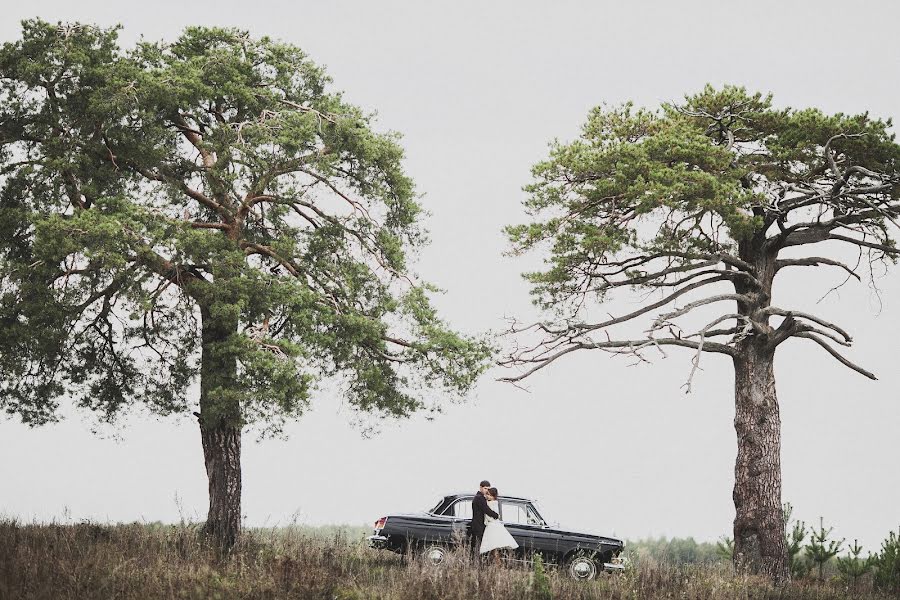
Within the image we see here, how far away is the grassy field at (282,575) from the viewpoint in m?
12.1

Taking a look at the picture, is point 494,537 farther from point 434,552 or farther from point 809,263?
point 809,263

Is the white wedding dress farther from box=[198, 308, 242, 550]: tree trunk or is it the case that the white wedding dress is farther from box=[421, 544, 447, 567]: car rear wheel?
box=[198, 308, 242, 550]: tree trunk

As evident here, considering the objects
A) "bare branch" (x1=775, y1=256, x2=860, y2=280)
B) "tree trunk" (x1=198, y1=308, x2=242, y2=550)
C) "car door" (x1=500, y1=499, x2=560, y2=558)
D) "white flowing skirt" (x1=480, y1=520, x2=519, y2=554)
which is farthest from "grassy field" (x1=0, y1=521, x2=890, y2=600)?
"bare branch" (x1=775, y1=256, x2=860, y2=280)

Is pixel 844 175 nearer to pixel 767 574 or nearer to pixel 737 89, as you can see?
pixel 737 89

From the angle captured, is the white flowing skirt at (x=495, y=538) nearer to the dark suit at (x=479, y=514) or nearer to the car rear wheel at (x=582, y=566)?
the dark suit at (x=479, y=514)

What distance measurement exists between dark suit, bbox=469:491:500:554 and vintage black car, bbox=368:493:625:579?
1104mm

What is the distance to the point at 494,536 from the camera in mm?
15367

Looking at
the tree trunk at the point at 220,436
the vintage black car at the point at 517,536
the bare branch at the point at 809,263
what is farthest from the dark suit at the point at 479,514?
the bare branch at the point at 809,263

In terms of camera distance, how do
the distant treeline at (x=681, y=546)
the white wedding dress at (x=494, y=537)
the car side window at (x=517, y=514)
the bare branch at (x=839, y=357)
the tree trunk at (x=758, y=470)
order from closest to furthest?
the white wedding dress at (x=494, y=537) → the car side window at (x=517, y=514) → the tree trunk at (x=758, y=470) → the bare branch at (x=839, y=357) → the distant treeline at (x=681, y=546)

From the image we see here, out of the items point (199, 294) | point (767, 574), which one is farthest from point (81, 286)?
point (767, 574)

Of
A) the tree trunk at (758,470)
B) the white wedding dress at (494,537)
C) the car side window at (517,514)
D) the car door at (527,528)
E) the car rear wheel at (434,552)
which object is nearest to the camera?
the white wedding dress at (494,537)

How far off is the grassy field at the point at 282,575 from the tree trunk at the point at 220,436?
0.53 metres

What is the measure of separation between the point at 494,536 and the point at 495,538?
0.04 m

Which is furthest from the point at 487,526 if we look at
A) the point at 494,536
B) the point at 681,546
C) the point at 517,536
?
the point at 681,546
